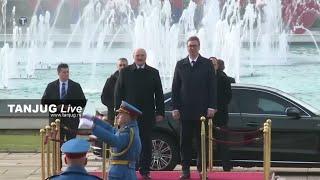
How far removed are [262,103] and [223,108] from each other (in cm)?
117

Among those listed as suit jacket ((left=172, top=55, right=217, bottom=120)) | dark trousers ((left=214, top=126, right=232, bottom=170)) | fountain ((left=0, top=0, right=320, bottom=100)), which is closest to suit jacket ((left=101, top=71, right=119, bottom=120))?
dark trousers ((left=214, top=126, right=232, bottom=170))

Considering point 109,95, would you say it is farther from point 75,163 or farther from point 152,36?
point 152,36

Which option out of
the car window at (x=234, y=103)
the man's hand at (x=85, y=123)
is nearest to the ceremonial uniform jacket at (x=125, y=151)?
the man's hand at (x=85, y=123)

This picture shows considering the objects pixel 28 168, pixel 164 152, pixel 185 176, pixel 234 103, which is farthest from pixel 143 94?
pixel 28 168

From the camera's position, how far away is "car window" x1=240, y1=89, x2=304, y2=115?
1301cm

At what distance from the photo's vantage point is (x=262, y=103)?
1307 centimetres

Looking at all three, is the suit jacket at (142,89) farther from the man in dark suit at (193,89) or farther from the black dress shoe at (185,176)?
the black dress shoe at (185,176)

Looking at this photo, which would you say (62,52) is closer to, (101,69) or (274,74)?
(101,69)

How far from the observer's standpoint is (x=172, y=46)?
24031 mm

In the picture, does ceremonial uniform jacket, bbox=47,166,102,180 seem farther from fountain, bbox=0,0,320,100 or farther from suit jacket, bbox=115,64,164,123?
fountain, bbox=0,0,320,100

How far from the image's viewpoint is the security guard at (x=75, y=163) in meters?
5.05

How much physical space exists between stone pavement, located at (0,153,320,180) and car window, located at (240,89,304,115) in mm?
1164

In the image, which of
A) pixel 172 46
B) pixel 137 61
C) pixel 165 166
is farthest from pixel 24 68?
pixel 137 61

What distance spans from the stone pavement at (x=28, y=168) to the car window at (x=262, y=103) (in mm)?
1164
